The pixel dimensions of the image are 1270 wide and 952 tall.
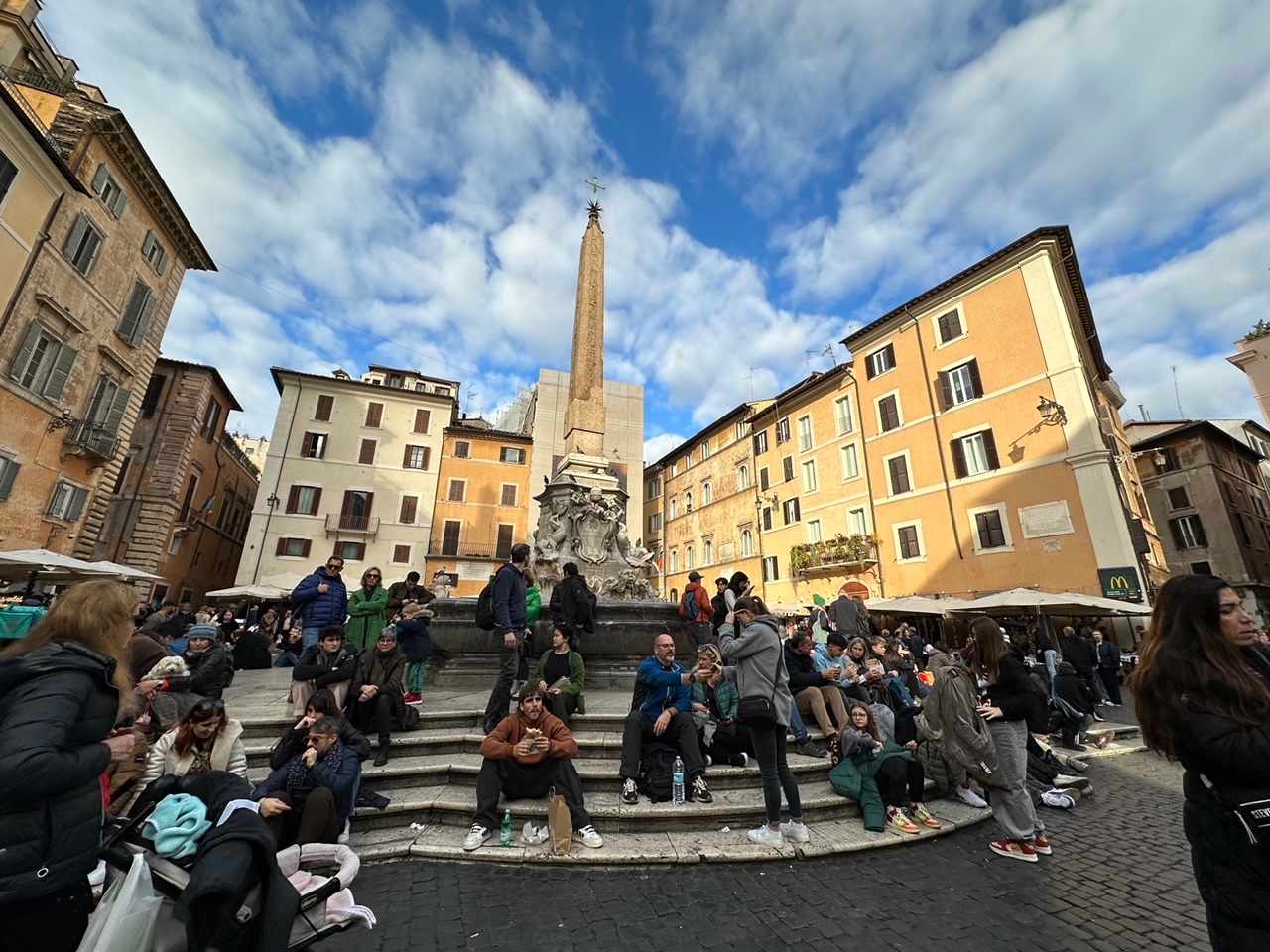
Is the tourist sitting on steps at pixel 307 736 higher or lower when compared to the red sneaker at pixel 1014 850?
higher

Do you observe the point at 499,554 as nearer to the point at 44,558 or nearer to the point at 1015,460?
the point at 44,558

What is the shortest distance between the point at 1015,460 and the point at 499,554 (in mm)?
23684

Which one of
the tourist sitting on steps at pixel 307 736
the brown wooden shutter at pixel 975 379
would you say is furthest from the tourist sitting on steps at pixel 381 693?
the brown wooden shutter at pixel 975 379

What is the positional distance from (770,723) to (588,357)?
10.2 meters

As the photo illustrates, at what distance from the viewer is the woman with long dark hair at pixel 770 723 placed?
13.2ft

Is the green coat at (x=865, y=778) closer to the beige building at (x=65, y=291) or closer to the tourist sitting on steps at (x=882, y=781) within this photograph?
the tourist sitting on steps at (x=882, y=781)

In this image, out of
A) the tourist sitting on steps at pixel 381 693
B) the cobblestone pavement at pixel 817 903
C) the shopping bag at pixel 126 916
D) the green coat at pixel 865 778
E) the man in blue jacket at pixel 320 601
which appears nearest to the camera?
the shopping bag at pixel 126 916

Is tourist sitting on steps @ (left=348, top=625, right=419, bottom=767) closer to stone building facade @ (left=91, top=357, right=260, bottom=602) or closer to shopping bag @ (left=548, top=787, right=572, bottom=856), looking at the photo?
shopping bag @ (left=548, top=787, right=572, bottom=856)

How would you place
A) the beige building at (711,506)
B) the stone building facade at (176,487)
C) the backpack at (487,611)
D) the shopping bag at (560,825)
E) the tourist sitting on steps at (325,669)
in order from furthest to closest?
1. the beige building at (711,506)
2. the stone building facade at (176,487)
3. the backpack at (487,611)
4. the tourist sitting on steps at (325,669)
5. the shopping bag at (560,825)

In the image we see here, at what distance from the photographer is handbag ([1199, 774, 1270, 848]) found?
166 centimetres

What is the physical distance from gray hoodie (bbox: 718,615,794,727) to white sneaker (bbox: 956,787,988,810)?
2437 millimetres

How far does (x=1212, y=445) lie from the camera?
25500mm

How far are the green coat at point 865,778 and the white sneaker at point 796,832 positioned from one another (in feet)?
2.35

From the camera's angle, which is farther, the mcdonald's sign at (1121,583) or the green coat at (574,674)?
the mcdonald's sign at (1121,583)
